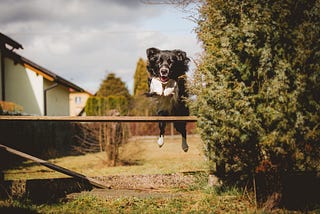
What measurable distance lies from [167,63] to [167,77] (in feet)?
0.74

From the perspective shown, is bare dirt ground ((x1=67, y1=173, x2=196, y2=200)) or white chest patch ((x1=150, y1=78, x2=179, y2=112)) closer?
bare dirt ground ((x1=67, y1=173, x2=196, y2=200))

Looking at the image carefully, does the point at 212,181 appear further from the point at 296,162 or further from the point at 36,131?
the point at 36,131

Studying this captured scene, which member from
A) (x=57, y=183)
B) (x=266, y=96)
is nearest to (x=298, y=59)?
(x=266, y=96)

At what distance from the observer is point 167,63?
5.33 metres

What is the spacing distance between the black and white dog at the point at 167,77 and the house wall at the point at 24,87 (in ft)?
48.8

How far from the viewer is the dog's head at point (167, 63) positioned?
5320 mm

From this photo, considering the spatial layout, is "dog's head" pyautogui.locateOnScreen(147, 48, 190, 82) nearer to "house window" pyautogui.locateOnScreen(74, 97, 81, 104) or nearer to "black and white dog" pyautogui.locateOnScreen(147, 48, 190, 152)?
"black and white dog" pyautogui.locateOnScreen(147, 48, 190, 152)

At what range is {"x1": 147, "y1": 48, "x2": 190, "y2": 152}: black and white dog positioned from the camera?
5352 mm

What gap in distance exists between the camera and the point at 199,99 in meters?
4.16

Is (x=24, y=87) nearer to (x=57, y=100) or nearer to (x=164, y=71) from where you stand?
(x=57, y=100)

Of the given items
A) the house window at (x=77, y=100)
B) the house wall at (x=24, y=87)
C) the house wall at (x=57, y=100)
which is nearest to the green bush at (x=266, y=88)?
the house wall at (x=24, y=87)

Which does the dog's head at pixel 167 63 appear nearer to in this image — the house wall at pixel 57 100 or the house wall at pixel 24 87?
the house wall at pixel 24 87

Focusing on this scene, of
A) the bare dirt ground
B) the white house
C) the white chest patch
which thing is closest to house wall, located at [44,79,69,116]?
the white house

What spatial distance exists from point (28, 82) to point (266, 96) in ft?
59.1
